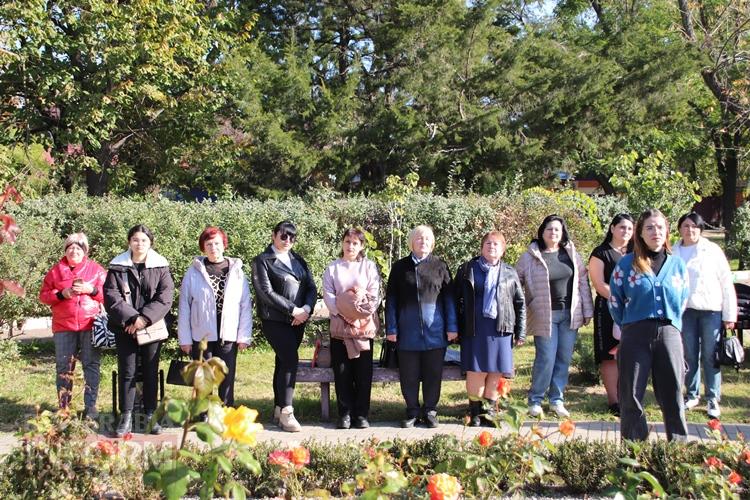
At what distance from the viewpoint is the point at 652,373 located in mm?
4781

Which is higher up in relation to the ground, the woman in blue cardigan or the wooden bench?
the woman in blue cardigan

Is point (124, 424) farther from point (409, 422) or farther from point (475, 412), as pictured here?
point (475, 412)

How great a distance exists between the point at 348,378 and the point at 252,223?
12.4 feet

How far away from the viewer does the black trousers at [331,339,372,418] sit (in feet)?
20.1

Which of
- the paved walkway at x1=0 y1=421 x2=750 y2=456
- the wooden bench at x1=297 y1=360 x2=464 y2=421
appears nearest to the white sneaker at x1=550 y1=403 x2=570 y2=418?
the paved walkway at x1=0 y1=421 x2=750 y2=456

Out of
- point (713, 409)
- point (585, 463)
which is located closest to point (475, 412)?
point (585, 463)

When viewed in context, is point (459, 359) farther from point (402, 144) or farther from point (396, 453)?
point (402, 144)

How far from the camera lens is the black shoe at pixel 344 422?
19.9ft

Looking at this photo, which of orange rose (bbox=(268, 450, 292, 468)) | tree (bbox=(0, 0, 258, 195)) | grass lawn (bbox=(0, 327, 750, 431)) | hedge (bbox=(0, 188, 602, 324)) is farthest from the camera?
tree (bbox=(0, 0, 258, 195))

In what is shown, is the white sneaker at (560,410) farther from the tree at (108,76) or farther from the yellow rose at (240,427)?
the tree at (108,76)

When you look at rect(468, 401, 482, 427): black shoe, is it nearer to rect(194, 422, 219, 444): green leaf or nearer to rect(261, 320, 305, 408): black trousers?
rect(261, 320, 305, 408): black trousers

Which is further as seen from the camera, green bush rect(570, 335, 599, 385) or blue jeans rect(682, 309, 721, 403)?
green bush rect(570, 335, 599, 385)

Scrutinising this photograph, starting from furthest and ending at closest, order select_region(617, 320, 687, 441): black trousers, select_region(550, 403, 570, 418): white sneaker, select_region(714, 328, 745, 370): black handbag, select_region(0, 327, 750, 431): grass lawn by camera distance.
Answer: select_region(0, 327, 750, 431): grass lawn, select_region(550, 403, 570, 418): white sneaker, select_region(714, 328, 745, 370): black handbag, select_region(617, 320, 687, 441): black trousers

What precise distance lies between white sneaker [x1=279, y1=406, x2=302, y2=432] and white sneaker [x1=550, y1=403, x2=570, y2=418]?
7.70 feet
